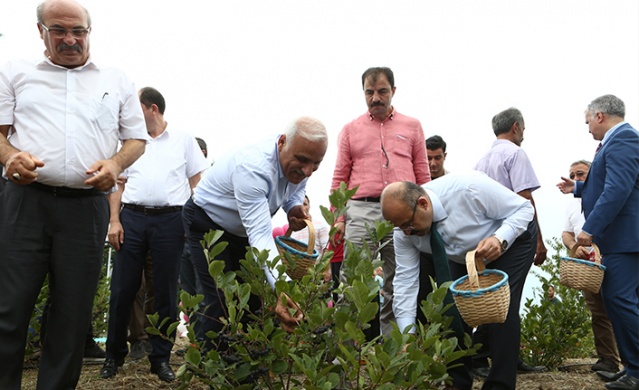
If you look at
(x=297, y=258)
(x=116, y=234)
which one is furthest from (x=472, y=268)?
(x=116, y=234)

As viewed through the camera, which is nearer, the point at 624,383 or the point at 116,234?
the point at 624,383

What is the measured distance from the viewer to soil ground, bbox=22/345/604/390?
437cm

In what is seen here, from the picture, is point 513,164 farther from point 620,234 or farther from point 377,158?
point 377,158

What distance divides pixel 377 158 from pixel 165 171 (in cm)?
170

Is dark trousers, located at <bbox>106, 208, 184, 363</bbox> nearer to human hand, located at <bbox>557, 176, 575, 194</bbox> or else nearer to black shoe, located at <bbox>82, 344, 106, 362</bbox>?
black shoe, located at <bbox>82, 344, 106, 362</bbox>

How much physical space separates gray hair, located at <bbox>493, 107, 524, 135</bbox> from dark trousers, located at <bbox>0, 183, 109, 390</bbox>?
3.65 m

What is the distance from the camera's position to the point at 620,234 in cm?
463

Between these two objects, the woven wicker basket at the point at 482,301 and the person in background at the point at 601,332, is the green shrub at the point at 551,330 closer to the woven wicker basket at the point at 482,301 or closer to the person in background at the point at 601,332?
the person in background at the point at 601,332

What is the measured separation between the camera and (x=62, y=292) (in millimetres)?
3113

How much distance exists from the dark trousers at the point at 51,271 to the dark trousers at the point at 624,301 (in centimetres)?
352

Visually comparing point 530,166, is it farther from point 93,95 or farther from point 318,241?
point 93,95

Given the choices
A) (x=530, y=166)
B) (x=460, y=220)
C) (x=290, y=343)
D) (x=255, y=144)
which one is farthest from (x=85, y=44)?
(x=530, y=166)

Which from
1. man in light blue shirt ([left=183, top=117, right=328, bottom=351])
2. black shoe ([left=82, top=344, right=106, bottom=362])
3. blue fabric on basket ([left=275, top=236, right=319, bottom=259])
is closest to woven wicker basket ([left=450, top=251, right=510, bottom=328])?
blue fabric on basket ([left=275, top=236, right=319, bottom=259])

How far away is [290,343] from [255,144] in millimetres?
1246
